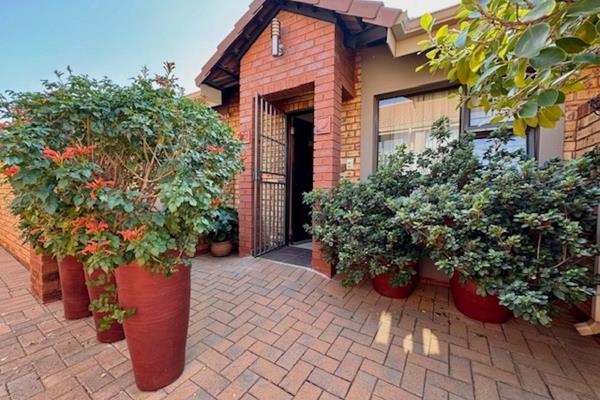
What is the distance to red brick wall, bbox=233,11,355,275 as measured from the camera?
2.80 m

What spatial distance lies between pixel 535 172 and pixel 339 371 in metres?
2.03

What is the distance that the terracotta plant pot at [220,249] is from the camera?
3697mm

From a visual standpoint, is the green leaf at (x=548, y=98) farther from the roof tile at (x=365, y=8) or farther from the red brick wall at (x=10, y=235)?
the red brick wall at (x=10, y=235)

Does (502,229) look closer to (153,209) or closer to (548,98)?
(548,98)

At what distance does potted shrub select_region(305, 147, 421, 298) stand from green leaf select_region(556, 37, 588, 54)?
1.47 metres

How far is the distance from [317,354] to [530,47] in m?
1.93

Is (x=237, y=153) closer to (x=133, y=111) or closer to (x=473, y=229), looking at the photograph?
(x=133, y=111)

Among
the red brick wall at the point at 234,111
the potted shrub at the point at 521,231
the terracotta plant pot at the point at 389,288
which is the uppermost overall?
the red brick wall at the point at 234,111

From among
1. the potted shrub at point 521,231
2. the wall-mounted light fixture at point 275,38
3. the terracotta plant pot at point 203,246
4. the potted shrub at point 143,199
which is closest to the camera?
the potted shrub at point 143,199

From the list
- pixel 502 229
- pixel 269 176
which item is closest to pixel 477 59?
pixel 502 229

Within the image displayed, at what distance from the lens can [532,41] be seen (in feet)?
2.44

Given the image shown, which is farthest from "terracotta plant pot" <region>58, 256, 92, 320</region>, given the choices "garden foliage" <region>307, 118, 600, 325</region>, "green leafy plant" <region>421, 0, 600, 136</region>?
"green leafy plant" <region>421, 0, 600, 136</region>

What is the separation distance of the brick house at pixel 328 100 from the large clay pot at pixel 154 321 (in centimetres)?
181

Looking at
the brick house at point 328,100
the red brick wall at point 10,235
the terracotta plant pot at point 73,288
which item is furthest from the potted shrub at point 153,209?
the red brick wall at point 10,235
